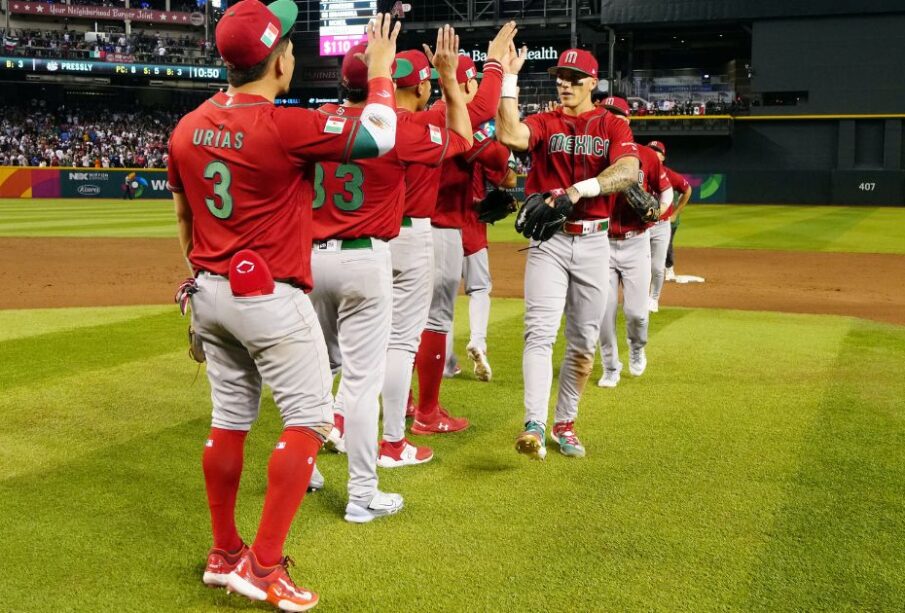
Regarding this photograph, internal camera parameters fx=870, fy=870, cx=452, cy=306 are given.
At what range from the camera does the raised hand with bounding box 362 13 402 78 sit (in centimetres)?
335

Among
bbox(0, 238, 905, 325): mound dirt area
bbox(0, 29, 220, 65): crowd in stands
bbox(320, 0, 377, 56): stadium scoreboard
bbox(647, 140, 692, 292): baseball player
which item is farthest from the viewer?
bbox(0, 29, 220, 65): crowd in stands

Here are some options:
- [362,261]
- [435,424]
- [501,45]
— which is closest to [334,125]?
[362,261]

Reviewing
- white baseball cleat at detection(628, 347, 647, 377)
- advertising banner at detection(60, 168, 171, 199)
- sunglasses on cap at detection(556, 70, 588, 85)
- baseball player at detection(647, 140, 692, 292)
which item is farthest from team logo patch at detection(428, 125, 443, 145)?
advertising banner at detection(60, 168, 171, 199)

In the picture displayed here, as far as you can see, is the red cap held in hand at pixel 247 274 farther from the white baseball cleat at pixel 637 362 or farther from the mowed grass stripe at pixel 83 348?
the white baseball cleat at pixel 637 362

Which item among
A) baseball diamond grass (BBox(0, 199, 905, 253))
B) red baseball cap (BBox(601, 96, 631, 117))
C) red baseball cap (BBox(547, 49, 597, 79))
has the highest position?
red baseball cap (BBox(547, 49, 597, 79))

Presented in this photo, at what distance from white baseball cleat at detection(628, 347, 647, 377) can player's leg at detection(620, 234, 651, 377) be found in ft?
0.16

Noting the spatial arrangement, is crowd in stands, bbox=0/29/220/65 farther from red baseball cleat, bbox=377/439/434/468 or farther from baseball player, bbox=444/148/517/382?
red baseball cleat, bbox=377/439/434/468

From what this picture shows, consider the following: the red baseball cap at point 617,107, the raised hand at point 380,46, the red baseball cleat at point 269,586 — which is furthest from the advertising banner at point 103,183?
the red baseball cleat at point 269,586

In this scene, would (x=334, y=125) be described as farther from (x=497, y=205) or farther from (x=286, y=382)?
(x=497, y=205)

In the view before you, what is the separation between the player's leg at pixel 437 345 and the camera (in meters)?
5.66

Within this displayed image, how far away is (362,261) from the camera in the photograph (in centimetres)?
404

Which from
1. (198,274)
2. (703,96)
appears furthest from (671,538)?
(703,96)

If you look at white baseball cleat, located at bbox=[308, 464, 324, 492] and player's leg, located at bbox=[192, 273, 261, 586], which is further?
white baseball cleat, located at bbox=[308, 464, 324, 492]

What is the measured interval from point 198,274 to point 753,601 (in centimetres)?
243
